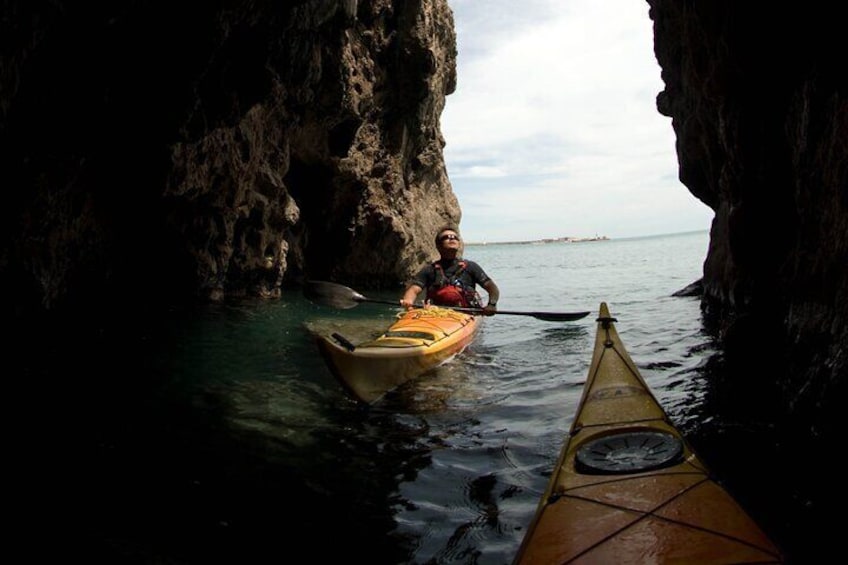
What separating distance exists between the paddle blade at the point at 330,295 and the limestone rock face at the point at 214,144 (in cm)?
323

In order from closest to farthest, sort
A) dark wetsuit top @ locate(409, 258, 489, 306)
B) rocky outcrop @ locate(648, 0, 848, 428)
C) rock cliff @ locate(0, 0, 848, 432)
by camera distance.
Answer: rocky outcrop @ locate(648, 0, 848, 428), rock cliff @ locate(0, 0, 848, 432), dark wetsuit top @ locate(409, 258, 489, 306)

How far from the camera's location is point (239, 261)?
16.3 meters

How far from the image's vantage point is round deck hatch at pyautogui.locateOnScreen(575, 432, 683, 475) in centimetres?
321

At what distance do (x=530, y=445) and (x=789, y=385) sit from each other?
2443mm

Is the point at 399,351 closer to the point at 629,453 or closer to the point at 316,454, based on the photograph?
the point at 316,454

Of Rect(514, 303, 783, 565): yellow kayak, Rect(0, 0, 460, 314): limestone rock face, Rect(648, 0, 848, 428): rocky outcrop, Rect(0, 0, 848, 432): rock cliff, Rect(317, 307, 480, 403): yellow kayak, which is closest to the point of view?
Rect(514, 303, 783, 565): yellow kayak

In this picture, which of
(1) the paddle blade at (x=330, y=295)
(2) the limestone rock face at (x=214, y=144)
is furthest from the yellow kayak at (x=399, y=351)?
(2) the limestone rock face at (x=214, y=144)

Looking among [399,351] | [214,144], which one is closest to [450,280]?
[399,351]

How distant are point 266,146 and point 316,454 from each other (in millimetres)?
12422

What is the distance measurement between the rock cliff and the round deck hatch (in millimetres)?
1503

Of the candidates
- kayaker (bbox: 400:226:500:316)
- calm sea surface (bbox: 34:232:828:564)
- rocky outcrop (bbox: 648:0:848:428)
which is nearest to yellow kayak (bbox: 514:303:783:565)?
calm sea surface (bbox: 34:232:828:564)

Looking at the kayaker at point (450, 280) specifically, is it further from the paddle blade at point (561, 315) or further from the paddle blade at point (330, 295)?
the paddle blade at point (330, 295)

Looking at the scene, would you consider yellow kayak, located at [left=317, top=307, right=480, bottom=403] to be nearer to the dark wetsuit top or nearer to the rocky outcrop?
the dark wetsuit top

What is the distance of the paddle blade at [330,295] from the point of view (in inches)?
297
